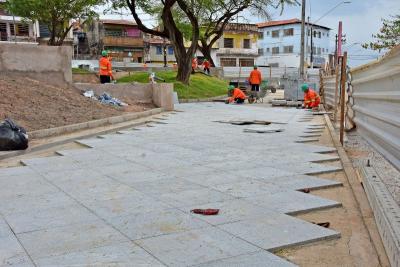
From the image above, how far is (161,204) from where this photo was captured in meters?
4.40

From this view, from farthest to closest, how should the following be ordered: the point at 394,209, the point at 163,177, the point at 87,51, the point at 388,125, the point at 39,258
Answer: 1. the point at 87,51
2. the point at 163,177
3. the point at 388,125
4. the point at 394,209
5. the point at 39,258

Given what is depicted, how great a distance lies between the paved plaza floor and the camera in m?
3.23

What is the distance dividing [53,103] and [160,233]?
8.05 meters

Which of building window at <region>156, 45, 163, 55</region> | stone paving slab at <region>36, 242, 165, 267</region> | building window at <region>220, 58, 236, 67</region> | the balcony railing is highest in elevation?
the balcony railing

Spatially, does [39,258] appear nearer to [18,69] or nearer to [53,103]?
[53,103]

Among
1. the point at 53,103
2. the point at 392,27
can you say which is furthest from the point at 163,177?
the point at 392,27

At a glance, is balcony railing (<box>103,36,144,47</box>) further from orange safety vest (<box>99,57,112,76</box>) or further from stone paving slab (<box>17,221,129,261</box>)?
stone paving slab (<box>17,221,129,261</box>)

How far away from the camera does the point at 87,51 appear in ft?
172

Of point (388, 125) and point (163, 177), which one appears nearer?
point (388, 125)

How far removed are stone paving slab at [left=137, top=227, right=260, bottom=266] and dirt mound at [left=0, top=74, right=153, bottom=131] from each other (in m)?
6.23

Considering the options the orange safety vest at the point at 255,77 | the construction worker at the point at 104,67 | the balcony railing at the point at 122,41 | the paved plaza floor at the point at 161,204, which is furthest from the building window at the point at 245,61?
the paved plaza floor at the point at 161,204

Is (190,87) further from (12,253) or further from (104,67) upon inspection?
(12,253)

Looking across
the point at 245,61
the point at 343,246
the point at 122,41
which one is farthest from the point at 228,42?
the point at 343,246

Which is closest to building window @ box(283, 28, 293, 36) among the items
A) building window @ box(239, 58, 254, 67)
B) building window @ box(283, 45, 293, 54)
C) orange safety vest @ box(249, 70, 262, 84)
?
building window @ box(283, 45, 293, 54)
